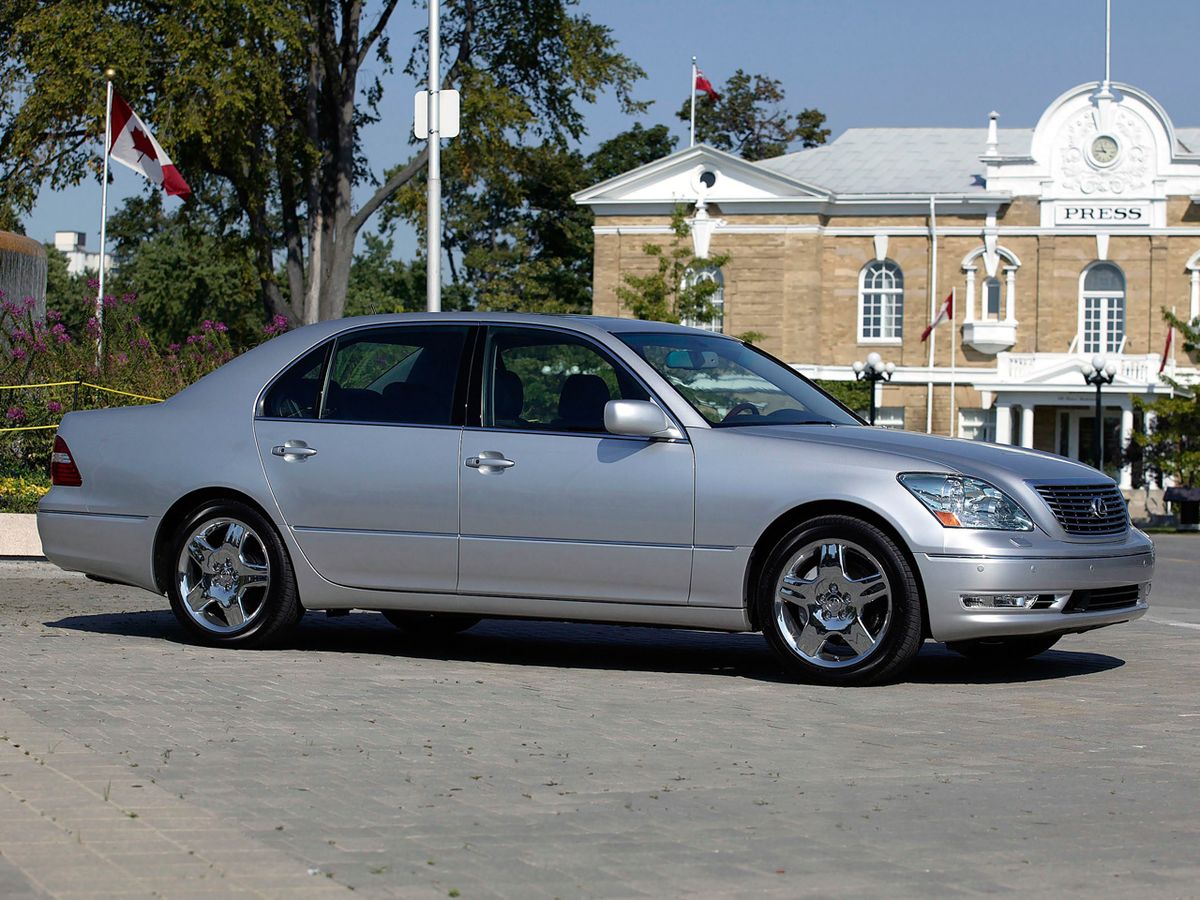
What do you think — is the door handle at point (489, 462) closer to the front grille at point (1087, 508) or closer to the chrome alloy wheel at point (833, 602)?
the chrome alloy wheel at point (833, 602)

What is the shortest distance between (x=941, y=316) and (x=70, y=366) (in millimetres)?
48953

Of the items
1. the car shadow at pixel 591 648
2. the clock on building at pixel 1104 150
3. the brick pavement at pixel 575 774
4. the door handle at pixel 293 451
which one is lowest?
the car shadow at pixel 591 648

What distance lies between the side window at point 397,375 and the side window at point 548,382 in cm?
22

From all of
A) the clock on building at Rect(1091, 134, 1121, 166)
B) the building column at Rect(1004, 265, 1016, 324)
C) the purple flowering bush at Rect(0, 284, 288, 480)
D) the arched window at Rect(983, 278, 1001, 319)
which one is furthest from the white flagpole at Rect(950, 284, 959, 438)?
the purple flowering bush at Rect(0, 284, 288, 480)

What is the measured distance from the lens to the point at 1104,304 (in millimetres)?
66688

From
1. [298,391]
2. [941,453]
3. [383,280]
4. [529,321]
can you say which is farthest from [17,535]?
[383,280]

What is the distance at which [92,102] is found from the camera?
33.7 metres

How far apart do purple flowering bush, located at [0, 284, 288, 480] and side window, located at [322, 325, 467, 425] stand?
23.8 feet

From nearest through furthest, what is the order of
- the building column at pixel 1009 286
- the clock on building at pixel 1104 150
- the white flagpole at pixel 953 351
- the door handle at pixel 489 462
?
1. the door handle at pixel 489 462
2. the clock on building at pixel 1104 150
3. the building column at pixel 1009 286
4. the white flagpole at pixel 953 351

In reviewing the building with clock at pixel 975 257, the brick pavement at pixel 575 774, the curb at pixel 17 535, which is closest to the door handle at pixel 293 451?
the brick pavement at pixel 575 774

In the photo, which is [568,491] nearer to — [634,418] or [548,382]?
[634,418]

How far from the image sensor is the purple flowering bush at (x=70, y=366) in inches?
654

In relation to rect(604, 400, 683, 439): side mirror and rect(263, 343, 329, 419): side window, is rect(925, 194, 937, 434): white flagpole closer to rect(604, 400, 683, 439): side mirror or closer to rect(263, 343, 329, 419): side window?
rect(263, 343, 329, 419): side window

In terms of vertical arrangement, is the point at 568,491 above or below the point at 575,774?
above
